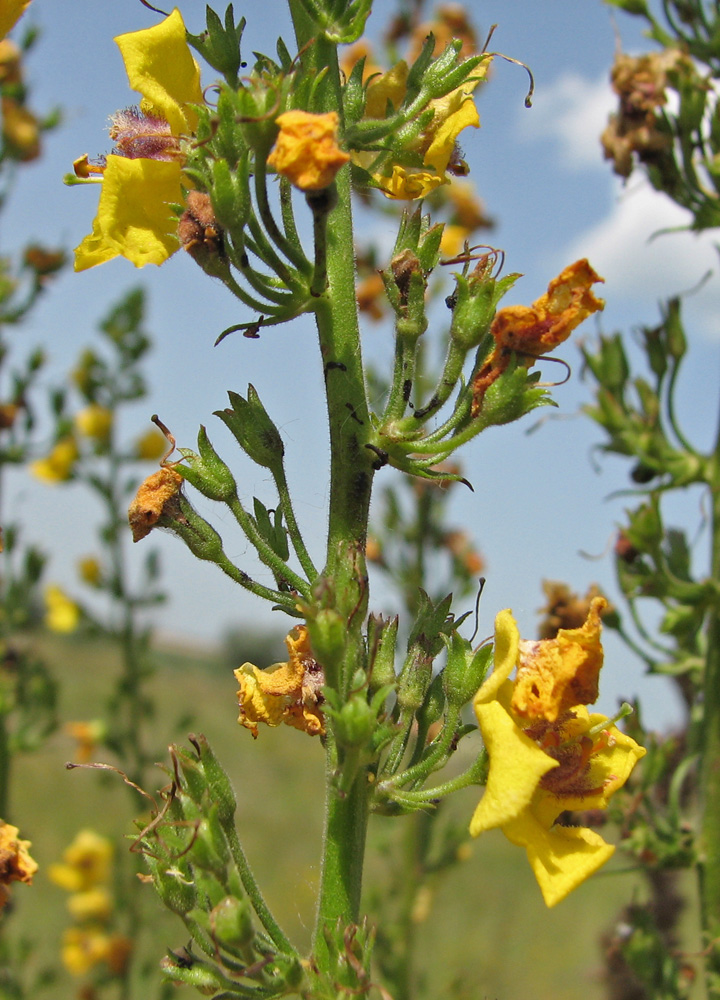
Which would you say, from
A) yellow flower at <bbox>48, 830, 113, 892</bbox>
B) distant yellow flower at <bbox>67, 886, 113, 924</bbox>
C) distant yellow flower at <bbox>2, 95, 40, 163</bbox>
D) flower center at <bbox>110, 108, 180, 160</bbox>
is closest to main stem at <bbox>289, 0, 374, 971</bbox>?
flower center at <bbox>110, 108, 180, 160</bbox>

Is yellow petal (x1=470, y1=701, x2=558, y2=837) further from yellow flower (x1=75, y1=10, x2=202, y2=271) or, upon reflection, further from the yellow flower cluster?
the yellow flower cluster

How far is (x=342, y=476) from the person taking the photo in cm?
216

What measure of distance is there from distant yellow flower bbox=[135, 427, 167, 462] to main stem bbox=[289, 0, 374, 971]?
6150mm

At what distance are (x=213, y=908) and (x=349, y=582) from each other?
29.0 inches

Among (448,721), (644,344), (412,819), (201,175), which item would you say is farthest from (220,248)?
(412,819)

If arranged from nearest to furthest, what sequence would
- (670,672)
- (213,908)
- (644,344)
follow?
(213,908) → (670,672) → (644,344)

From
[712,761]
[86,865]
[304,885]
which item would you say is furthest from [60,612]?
[712,761]

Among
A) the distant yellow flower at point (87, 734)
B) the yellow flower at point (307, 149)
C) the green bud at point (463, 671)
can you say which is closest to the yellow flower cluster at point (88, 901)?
the distant yellow flower at point (87, 734)

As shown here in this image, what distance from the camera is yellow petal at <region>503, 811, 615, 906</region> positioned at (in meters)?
1.75

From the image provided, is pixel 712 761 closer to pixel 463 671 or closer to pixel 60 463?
pixel 463 671

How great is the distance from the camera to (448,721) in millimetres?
2061

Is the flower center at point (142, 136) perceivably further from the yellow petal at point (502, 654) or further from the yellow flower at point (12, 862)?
the yellow flower at point (12, 862)

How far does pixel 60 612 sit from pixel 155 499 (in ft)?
22.2

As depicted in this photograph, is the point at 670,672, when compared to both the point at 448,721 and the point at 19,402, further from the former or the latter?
the point at 19,402
